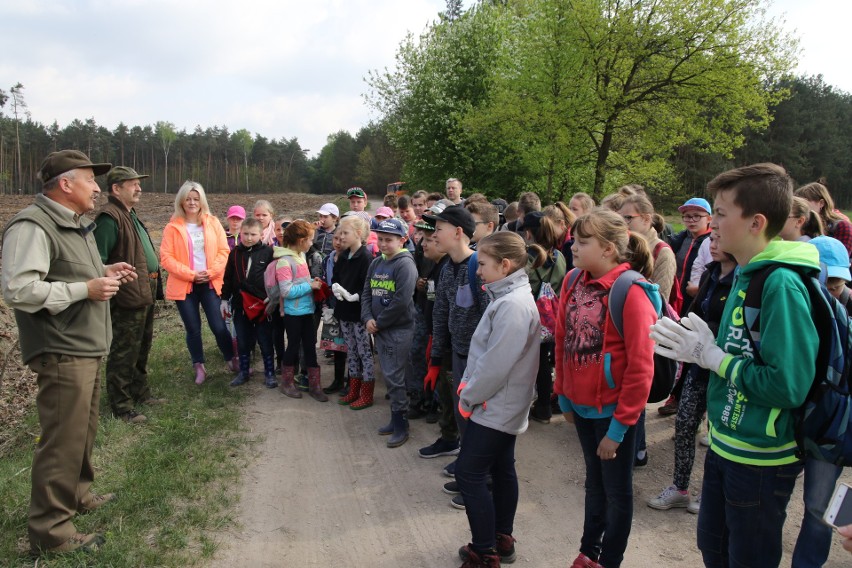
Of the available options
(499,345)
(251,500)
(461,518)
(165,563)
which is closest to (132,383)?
(251,500)

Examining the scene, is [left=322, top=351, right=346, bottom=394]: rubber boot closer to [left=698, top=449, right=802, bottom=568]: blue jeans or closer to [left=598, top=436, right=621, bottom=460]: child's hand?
[left=598, top=436, right=621, bottom=460]: child's hand

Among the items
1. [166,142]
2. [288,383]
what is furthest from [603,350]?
[166,142]

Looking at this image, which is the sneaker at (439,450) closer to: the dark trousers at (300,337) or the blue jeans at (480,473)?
the blue jeans at (480,473)

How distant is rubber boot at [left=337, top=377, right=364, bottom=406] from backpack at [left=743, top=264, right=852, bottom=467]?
4518 mm

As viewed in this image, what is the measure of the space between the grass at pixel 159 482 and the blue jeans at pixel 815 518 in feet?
11.1

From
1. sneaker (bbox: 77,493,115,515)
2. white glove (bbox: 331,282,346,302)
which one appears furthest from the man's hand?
white glove (bbox: 331,282,346,302)

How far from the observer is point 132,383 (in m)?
5.74

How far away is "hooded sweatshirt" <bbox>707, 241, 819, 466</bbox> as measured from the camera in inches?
76.0

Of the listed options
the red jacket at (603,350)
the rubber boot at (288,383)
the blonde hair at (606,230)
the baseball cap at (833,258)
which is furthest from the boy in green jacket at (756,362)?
the rubber boot at (288,383)

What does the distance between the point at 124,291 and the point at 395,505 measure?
134 inches

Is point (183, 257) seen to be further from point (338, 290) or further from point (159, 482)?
point (159, 482)

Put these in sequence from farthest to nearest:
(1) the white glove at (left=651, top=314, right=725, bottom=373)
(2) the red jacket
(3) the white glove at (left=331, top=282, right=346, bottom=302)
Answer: (3) the white glove at (left=331, top=282, right=346, bottom=302)
(2) the red jacket
(1) the white glove at (left=651, top=314, right=725, bottom=373)

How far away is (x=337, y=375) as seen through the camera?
21.3 feet

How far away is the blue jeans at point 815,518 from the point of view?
2.46 metres
